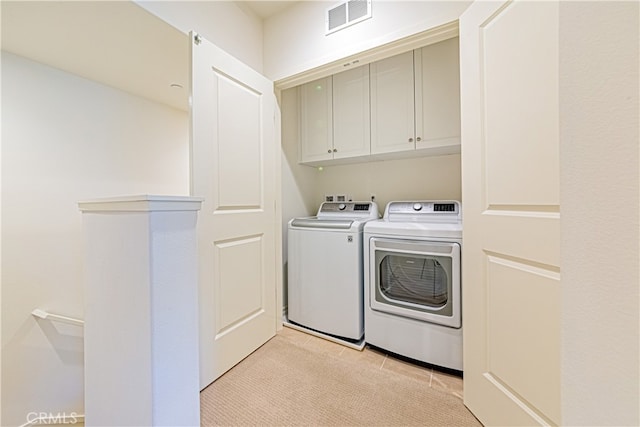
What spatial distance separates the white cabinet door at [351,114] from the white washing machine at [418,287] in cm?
81

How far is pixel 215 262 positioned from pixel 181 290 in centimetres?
61

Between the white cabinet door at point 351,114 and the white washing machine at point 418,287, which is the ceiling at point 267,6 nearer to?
the white cabinet door at point 351,114

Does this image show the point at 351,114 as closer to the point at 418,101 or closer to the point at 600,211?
the point at 418,101

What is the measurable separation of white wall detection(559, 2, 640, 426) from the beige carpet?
3.26 ft

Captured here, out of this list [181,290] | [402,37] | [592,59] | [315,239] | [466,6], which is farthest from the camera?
[315,239]

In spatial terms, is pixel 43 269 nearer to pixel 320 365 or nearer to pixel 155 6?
pixel 155 6

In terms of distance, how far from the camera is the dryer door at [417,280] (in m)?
1.50

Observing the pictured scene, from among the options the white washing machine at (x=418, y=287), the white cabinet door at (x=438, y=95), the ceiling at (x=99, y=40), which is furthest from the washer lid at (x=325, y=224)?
the ceiling at (x=99, y=40)

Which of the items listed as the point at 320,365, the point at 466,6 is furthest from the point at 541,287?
the point at 466,6

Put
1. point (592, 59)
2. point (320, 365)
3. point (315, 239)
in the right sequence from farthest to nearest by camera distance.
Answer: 1. point (315, 239)
2. point (320, 365)
3. point (592, 59)

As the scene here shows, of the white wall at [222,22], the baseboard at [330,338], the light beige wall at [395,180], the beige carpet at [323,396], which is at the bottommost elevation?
the beige carpet at [323,396]

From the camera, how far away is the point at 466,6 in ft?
4.26

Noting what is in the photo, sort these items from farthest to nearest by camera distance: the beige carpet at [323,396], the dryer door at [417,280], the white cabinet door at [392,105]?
the white cabinet door at [392,105] → the dryer door at [417,280] → the beige carpet at [323,396]

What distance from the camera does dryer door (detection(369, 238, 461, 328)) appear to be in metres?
1.50
